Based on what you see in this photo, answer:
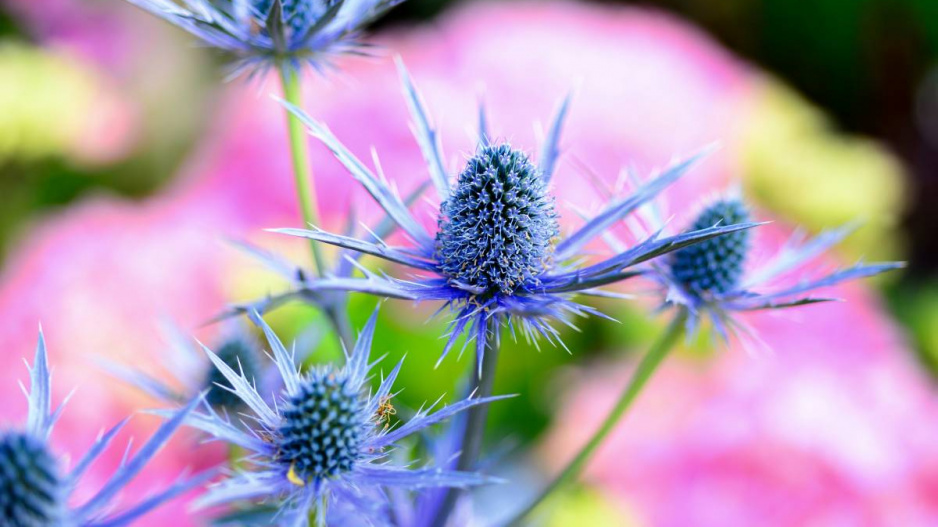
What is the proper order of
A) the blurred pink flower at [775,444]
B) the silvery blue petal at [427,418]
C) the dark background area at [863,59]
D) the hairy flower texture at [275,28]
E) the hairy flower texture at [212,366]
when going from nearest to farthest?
the silvery blue petal at [427,418]
the hairy flower texture at [275,28]
the hairy flower texture at [212,366]
the blurred pink flower at [775,444]
the dark background area at [863,59]

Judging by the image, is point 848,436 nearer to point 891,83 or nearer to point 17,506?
point 17,506

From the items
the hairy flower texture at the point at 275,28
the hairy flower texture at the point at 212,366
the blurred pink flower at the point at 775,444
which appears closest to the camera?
the hairy flower texture at the point at 275,28

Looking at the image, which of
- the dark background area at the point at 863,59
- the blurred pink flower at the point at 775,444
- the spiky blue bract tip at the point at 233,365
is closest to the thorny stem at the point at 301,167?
the spiky blue bract tip at the point at 233,365

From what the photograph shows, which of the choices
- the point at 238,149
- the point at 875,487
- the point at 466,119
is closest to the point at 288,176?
the point at 238,149

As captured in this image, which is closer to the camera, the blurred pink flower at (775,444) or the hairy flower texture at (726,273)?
the hairy flower texture at (726,273)

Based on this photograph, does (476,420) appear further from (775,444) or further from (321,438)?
(775,444)

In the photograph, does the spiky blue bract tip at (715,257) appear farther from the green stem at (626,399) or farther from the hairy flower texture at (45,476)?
the hairy flower texture at (45,476)

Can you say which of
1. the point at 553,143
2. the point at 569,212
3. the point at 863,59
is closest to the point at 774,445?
the point at 569,212
